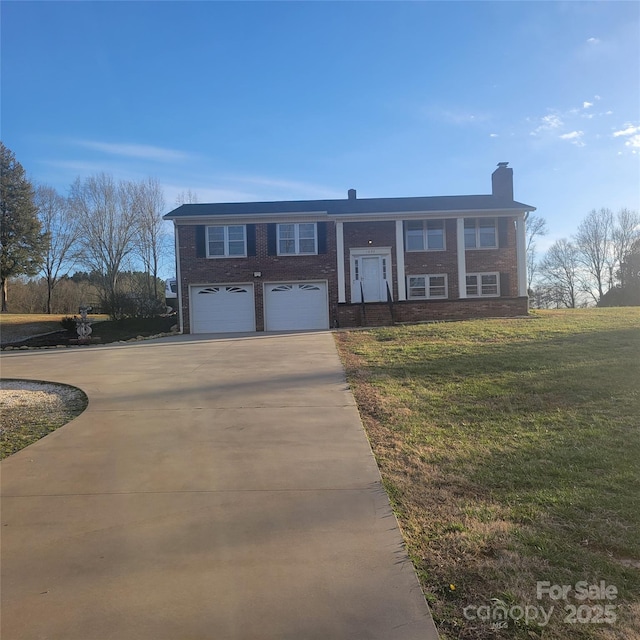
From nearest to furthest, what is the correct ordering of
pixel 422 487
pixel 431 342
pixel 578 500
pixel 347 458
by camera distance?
1. pixel 578 500
2. pixel 422 487
3. pixel 347 458
4. pixel 431 342

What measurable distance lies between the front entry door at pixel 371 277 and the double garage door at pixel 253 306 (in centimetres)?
182

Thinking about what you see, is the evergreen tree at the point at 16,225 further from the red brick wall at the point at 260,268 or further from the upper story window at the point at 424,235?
the upper story window at the point at 424,235

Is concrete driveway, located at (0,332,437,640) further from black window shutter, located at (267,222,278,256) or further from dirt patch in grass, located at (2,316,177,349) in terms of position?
dirt patch in grass, located at (2,316,177,349)

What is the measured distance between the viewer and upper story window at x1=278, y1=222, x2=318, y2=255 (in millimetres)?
20766

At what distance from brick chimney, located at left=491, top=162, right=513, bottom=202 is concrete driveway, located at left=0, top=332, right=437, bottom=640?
806 inches

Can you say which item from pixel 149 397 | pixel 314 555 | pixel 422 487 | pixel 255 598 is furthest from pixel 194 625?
pixel 149 397

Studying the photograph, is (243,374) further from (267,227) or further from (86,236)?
(86,236)

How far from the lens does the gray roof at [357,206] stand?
68.7 feet

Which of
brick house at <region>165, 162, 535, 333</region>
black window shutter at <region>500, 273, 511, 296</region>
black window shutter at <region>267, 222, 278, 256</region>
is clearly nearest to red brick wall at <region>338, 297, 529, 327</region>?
brick house at <region>165, 162, 535, 333</region>

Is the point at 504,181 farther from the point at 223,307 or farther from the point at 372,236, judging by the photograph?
the point at 223,307

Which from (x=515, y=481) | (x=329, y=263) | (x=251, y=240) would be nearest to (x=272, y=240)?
(x=251, y=240)

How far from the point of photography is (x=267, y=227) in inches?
812

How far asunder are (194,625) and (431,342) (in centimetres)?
953

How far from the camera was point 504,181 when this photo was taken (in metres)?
23.3
